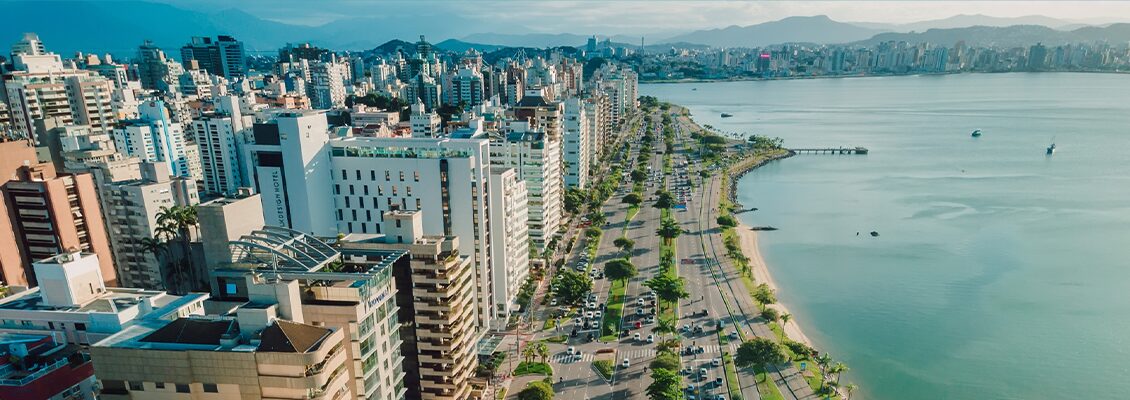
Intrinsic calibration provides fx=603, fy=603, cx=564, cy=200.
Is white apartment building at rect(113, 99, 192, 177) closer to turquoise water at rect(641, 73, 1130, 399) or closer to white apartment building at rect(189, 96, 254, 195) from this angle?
white apartment building at rect(189, 96, 254, 195)

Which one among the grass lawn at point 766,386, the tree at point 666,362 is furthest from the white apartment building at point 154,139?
the grass lawn at point 766,386

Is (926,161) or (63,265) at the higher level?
(63,265)

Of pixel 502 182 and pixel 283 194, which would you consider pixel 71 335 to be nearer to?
pixel 283 194

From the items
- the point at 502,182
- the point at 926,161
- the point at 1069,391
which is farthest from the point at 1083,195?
the point at 502,182

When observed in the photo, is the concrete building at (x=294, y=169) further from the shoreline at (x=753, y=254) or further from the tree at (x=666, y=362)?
the shoreline at (x=753, y=254)

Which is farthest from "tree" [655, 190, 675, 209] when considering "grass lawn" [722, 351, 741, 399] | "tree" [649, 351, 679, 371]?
"tree" [649, 351, 679, 371]
